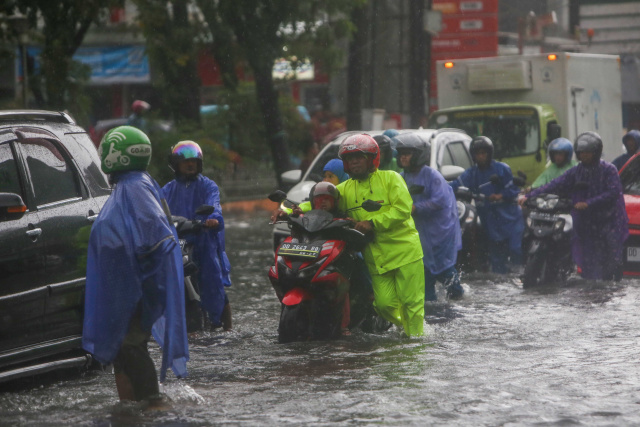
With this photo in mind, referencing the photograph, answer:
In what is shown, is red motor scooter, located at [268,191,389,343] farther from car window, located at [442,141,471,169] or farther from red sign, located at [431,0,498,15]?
red sign, located at [431,0,498,15]

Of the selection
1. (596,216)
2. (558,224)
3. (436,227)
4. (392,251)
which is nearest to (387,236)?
(392,251)

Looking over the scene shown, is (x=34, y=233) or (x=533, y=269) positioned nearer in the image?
(x=34, y=233)

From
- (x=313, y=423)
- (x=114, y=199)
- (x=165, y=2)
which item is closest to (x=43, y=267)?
(x=114, y=199)

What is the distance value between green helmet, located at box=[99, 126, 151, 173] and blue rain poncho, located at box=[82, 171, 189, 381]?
7cm

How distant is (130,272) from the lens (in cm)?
616

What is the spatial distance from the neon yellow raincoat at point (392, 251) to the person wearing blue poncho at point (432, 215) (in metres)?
1.83

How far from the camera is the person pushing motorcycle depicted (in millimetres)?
8859

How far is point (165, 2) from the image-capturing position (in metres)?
19.4

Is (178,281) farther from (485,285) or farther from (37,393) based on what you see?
(485,285)

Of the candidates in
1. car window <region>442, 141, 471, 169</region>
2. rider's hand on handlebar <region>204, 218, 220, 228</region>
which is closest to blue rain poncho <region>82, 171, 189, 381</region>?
rider's hand on handlebar <region>204, 218, 220, 228</region>

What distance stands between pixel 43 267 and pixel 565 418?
3141 mm

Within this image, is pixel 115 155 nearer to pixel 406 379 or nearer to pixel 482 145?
pixel 406 379

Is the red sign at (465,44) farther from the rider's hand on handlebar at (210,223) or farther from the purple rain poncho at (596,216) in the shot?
the rider's hand on handlebar at (210,223)

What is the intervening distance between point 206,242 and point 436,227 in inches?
100
